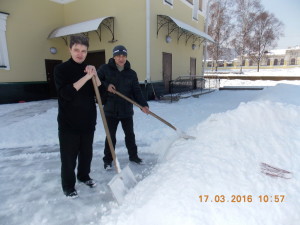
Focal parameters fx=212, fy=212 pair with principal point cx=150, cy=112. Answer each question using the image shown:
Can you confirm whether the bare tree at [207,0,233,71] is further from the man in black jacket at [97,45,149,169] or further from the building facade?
the man in black jacket at [97,45,149,169]

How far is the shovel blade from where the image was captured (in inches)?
85.5

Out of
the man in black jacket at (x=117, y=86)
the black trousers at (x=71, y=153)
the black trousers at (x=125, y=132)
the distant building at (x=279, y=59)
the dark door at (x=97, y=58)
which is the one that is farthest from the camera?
the distant building at (x=279, y=59)

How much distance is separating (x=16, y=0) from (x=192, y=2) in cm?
879

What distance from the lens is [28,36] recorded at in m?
9.18

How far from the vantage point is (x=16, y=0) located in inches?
343

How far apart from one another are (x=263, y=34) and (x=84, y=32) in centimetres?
2869

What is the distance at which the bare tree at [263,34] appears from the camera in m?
28.7

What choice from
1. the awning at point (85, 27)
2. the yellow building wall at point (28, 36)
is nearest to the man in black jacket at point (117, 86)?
the awning at point (85, 27)

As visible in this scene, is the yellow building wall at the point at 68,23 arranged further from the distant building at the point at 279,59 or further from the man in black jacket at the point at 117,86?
the distant building at the point at 279,59

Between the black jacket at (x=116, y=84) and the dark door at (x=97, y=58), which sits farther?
the dark door at (x=97, y=58)

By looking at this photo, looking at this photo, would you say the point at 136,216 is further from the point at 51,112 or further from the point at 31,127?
the point at 51,112

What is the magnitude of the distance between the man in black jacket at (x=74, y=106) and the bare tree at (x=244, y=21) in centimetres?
2810
